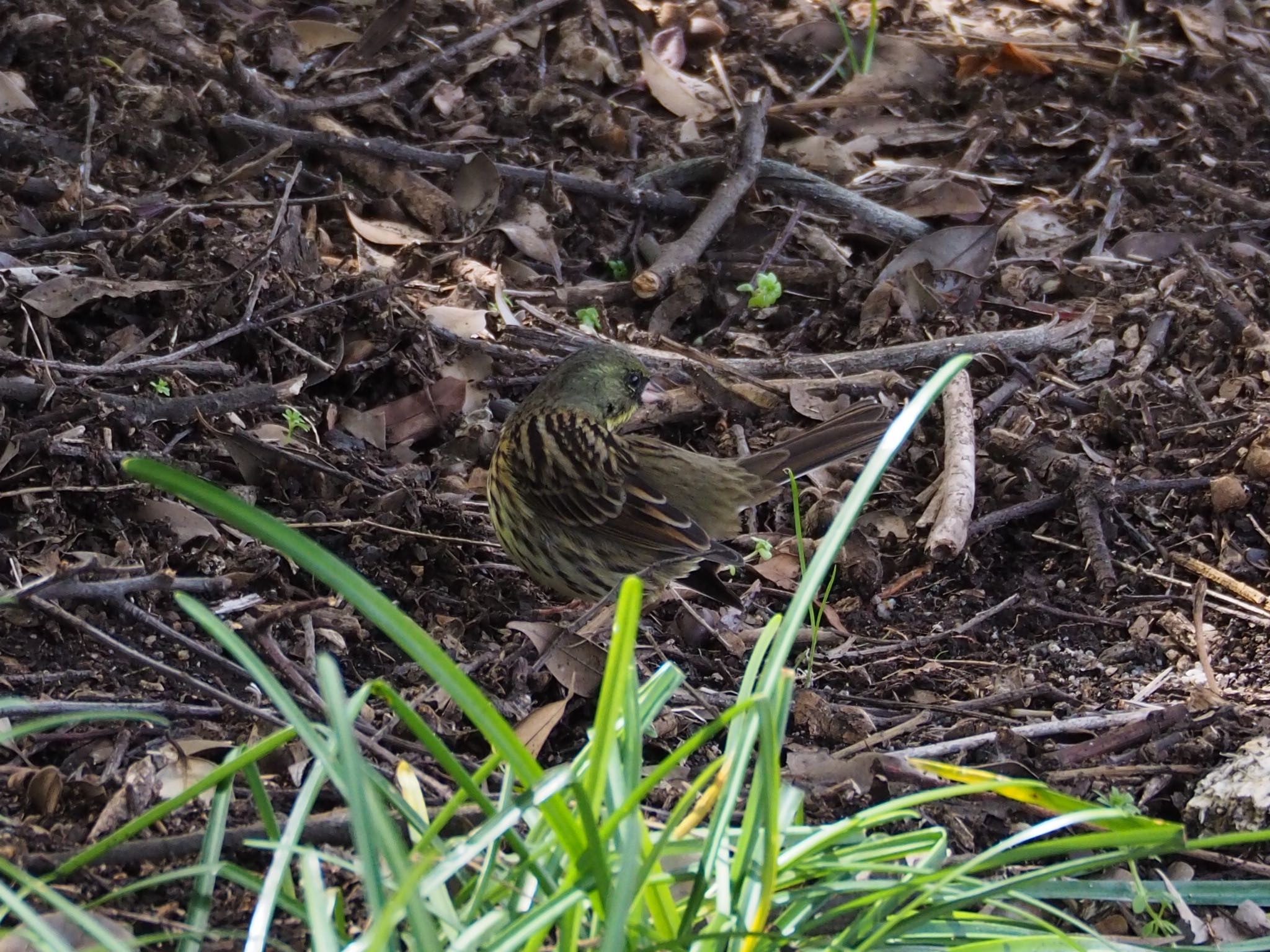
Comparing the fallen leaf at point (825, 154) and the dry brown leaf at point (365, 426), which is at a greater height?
the fallen leaf at point (825, 154)

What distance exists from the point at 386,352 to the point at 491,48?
241 centimetres

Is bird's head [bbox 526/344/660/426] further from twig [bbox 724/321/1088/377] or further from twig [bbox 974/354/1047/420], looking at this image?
twig [bbox 974/354/1047/420]

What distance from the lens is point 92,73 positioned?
530 cm

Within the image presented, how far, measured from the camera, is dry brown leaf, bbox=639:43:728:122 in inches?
256

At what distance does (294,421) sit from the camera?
4.12 m

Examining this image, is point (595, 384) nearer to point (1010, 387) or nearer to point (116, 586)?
point (1010, 387)

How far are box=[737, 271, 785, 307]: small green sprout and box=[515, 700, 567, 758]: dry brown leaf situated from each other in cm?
245

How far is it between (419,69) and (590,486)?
8.54ft

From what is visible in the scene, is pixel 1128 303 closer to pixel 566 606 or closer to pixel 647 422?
pixel 647 422

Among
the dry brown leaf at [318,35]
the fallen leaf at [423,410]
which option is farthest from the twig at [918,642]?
the dry brown leaf at [318,35]

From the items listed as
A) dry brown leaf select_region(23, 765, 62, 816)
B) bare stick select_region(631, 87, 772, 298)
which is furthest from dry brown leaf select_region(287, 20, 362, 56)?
dry brown leaf select_region(23, 765, 62, 816)

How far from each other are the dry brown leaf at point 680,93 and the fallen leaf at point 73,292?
122 inches

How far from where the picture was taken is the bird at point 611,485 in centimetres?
425

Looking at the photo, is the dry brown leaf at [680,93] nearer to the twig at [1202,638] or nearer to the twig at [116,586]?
the twig at [1202,638]
